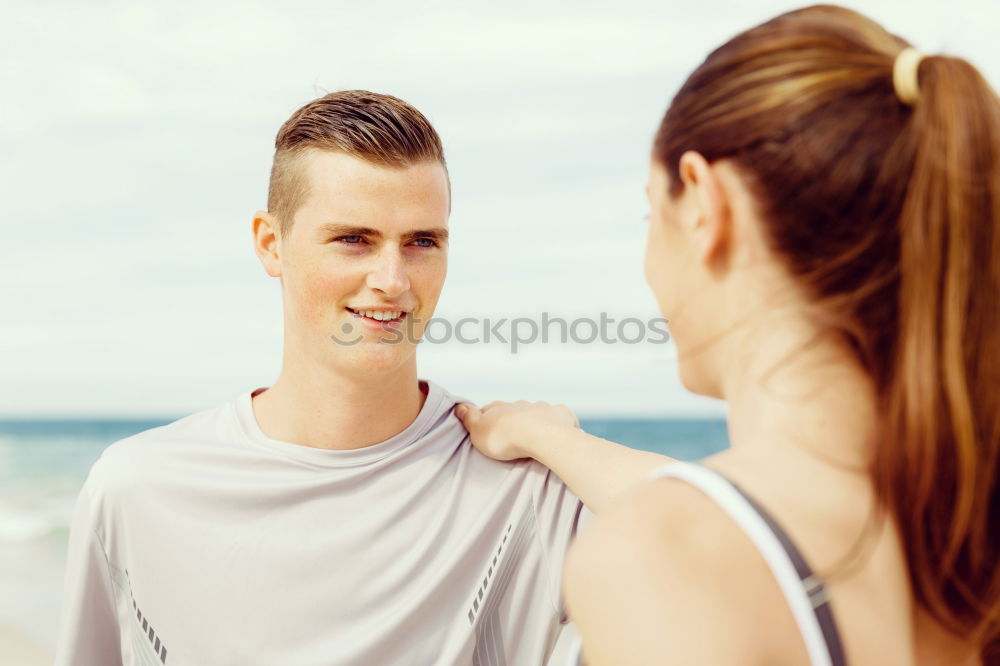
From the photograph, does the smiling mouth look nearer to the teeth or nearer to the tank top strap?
the teeth

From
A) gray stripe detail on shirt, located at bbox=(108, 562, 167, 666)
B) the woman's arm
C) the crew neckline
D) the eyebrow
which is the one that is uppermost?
the eyebrow

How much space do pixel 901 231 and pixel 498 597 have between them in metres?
2.04

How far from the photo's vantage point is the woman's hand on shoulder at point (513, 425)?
2918mm

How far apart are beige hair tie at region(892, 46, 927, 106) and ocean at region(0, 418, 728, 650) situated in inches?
319

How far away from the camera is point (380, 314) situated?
2.94 metres

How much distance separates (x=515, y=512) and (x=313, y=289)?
931mm

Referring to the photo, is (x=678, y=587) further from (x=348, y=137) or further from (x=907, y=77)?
(x=348, y=137)

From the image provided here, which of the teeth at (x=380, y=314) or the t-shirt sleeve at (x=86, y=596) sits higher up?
the teeth at (x=380, y=314)

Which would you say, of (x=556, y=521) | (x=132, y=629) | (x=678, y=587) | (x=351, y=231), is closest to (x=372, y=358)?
(x=351, y=231)

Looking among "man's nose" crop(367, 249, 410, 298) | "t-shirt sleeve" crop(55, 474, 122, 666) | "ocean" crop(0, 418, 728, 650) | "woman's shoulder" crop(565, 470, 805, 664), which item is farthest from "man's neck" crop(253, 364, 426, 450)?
"ocean" crop(0, 418, 728, 650)

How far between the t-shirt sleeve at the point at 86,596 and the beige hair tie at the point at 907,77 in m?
2.58

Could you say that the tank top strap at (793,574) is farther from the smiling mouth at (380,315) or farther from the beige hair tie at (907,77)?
the smiling mouth at (380,315)

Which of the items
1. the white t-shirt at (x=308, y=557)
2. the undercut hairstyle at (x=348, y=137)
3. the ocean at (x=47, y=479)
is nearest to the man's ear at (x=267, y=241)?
the undercut hairstyle at (x=348, y=137)

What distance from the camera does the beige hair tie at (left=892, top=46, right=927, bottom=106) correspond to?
1.33 meters
